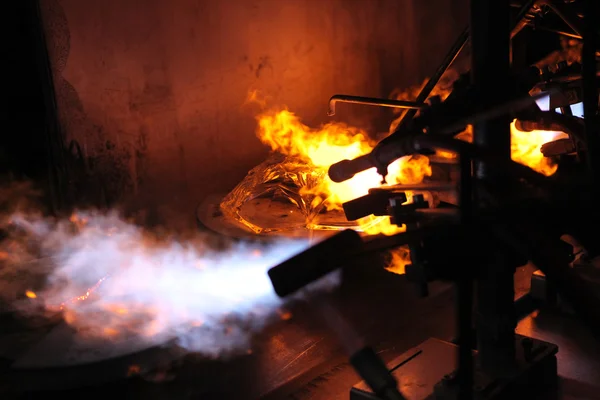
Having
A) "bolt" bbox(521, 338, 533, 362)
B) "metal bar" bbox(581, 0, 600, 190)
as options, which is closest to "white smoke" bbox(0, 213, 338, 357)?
"bolt" bbox(521, 338, 533, 362)

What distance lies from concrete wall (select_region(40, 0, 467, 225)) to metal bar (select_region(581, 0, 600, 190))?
420 centimetres

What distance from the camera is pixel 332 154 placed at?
5.67 meters

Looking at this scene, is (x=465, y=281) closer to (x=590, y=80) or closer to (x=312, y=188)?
(x=590, y=80)

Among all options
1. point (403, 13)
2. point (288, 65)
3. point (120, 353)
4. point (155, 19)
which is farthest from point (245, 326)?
point (403, 13)

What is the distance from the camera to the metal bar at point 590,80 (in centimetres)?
174

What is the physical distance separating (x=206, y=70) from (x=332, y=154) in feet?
4.89

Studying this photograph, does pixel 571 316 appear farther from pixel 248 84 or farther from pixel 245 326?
pixel 248 84

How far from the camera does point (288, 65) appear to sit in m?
6.23

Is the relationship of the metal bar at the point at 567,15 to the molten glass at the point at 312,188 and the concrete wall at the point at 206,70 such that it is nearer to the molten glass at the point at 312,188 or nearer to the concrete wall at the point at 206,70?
the molten glass at the point at 312,188

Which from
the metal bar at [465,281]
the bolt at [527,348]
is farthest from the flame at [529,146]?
the metal bar at [465,281]

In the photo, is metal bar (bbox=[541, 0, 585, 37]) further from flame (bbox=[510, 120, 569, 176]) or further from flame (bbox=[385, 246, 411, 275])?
flame (bbox=[510, 120, 569, 176])

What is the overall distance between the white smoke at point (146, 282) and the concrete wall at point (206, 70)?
1.99ft

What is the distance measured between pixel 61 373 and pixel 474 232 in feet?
7.59

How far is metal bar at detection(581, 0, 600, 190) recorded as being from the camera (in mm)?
1740
